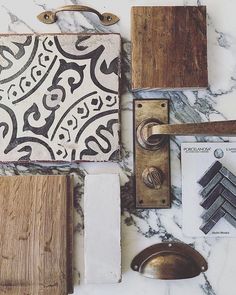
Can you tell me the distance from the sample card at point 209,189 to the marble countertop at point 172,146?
0.01 m

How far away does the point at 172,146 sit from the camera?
2.79 feet

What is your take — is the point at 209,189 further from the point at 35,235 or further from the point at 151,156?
the point at 35,235

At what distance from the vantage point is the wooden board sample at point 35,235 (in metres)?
0.79

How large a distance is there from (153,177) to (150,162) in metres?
0.03

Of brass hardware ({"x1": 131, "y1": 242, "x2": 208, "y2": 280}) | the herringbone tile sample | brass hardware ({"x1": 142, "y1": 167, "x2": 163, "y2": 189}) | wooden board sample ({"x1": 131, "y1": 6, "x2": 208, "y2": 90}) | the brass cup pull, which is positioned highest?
wooden board sample ({"x1": 131, "y1": 6, "x2": 208, "y2": 90})

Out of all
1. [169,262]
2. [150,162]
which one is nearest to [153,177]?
[150,162]

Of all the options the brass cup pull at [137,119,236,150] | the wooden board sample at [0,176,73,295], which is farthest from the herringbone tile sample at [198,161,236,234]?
the wooden board sample at [0,176,73,295]

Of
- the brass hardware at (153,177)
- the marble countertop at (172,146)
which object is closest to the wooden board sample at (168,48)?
the marble countertop at (172,146)

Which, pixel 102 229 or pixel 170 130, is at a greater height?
pixel 170 130

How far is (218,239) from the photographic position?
84 centimetres

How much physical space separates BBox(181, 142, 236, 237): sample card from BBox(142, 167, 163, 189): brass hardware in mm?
44

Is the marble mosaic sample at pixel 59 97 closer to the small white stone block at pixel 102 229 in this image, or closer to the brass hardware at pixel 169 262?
the small white stone block at pixel 102 229

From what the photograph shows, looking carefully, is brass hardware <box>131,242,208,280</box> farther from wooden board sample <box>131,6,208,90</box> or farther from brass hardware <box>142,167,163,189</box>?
wooden board sample <box>131,6,208,90</box>

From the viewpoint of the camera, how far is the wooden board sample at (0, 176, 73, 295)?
789 mm
